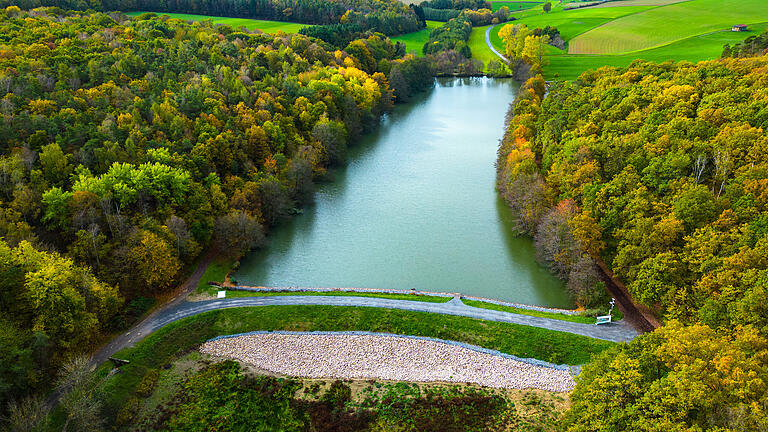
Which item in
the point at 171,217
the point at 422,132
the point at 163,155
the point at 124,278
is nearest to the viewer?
the point at 124,278

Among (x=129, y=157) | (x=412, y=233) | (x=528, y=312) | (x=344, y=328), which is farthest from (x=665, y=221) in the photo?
(x=129, y=157)

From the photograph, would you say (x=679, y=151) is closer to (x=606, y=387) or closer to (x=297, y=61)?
(x=606, y=387)

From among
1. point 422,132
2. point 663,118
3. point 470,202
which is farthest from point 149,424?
point 422,132

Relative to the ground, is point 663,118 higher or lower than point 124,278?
higher

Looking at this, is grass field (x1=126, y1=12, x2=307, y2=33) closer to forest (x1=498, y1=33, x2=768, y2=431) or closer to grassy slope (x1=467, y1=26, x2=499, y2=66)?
grassy slope (x1=467, y1=26, x2=499, y2=66)

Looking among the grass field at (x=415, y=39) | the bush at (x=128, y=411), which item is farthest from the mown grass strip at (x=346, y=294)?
the grass field at (x=415, y=39)

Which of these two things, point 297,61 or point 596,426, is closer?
point 596,426

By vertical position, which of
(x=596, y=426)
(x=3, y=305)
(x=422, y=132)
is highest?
(x=422, y=132)
